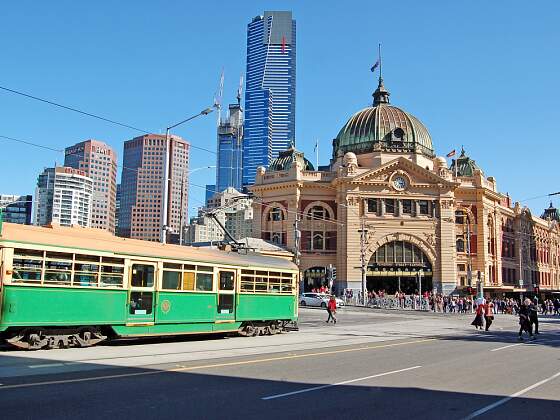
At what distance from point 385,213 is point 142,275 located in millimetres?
50741

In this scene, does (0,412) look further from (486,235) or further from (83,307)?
(486,235)

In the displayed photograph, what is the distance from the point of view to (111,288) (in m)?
17.0

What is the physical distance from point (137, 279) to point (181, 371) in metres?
6.01

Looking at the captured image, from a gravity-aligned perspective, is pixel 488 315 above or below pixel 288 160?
below

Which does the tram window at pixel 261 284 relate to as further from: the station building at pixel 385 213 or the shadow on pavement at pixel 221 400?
the station building at pixel 385 213

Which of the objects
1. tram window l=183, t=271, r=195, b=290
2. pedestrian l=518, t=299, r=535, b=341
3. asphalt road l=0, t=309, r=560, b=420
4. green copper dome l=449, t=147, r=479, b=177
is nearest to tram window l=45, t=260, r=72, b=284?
asphalt road l=0, t=309, r=560, b=420

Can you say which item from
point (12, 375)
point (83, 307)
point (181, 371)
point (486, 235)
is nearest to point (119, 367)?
point (181, 371)

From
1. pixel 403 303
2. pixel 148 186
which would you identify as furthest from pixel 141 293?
pixel 148 186

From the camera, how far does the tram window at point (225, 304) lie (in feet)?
68.4

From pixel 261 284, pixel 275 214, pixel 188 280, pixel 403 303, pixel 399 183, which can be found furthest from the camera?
pixel 275 214

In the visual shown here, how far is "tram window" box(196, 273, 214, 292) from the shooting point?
65.5 ft

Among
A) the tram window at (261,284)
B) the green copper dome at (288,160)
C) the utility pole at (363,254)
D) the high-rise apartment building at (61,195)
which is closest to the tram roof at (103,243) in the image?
the tram window at (261,284)

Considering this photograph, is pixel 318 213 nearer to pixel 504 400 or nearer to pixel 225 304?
pixel 225 304

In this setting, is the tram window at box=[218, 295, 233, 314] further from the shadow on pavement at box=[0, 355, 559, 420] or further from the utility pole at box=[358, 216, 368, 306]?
the utility pole at box=[358, 216, 368, 306]
